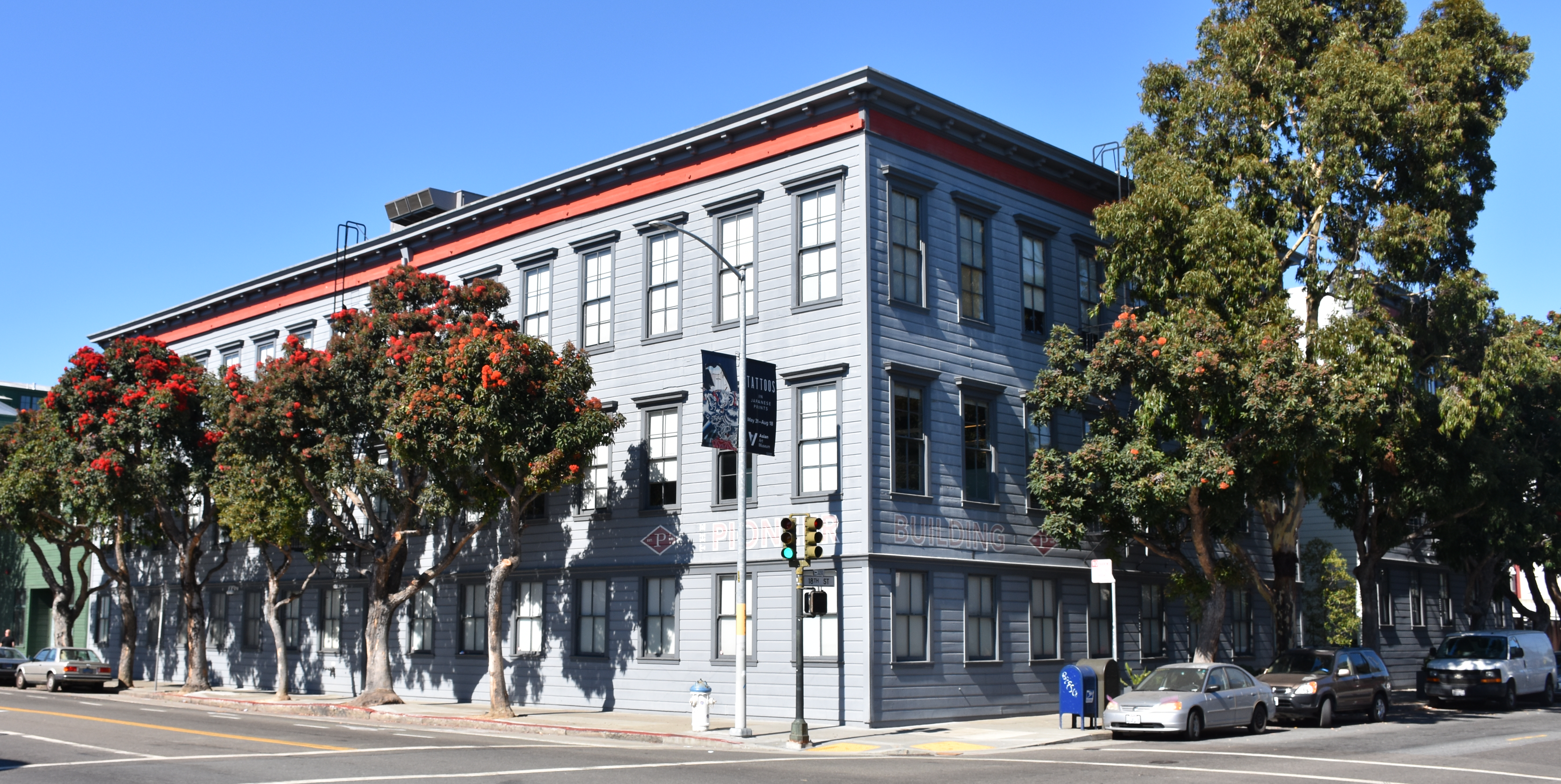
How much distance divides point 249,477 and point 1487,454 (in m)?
28.9

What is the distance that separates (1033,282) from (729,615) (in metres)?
10.5

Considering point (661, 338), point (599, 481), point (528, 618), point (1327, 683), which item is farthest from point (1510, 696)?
point (528, 618)

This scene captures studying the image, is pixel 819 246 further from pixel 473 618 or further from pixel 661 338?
pixel 473 618

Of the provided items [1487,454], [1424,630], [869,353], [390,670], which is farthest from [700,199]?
[1424,630]

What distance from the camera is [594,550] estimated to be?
1188 inches

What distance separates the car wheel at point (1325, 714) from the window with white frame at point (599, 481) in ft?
52.0

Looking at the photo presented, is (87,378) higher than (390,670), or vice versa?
(87,378)

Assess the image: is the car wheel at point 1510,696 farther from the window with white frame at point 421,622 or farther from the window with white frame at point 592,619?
the window with white frame at point 421,622

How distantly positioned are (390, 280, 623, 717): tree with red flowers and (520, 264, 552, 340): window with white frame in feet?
16.2

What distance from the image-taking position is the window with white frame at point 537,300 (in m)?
33.0

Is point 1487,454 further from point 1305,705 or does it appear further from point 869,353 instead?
point 869,353

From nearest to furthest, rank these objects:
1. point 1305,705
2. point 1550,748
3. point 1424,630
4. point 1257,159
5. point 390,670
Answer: point 1550,748 → point 1305,705 → point 1257,159 → point 390,670 → point 1424,630

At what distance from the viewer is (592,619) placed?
30141 millimetres

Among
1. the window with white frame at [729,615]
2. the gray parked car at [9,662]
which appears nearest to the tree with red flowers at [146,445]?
the gray parked car at [9,662]
